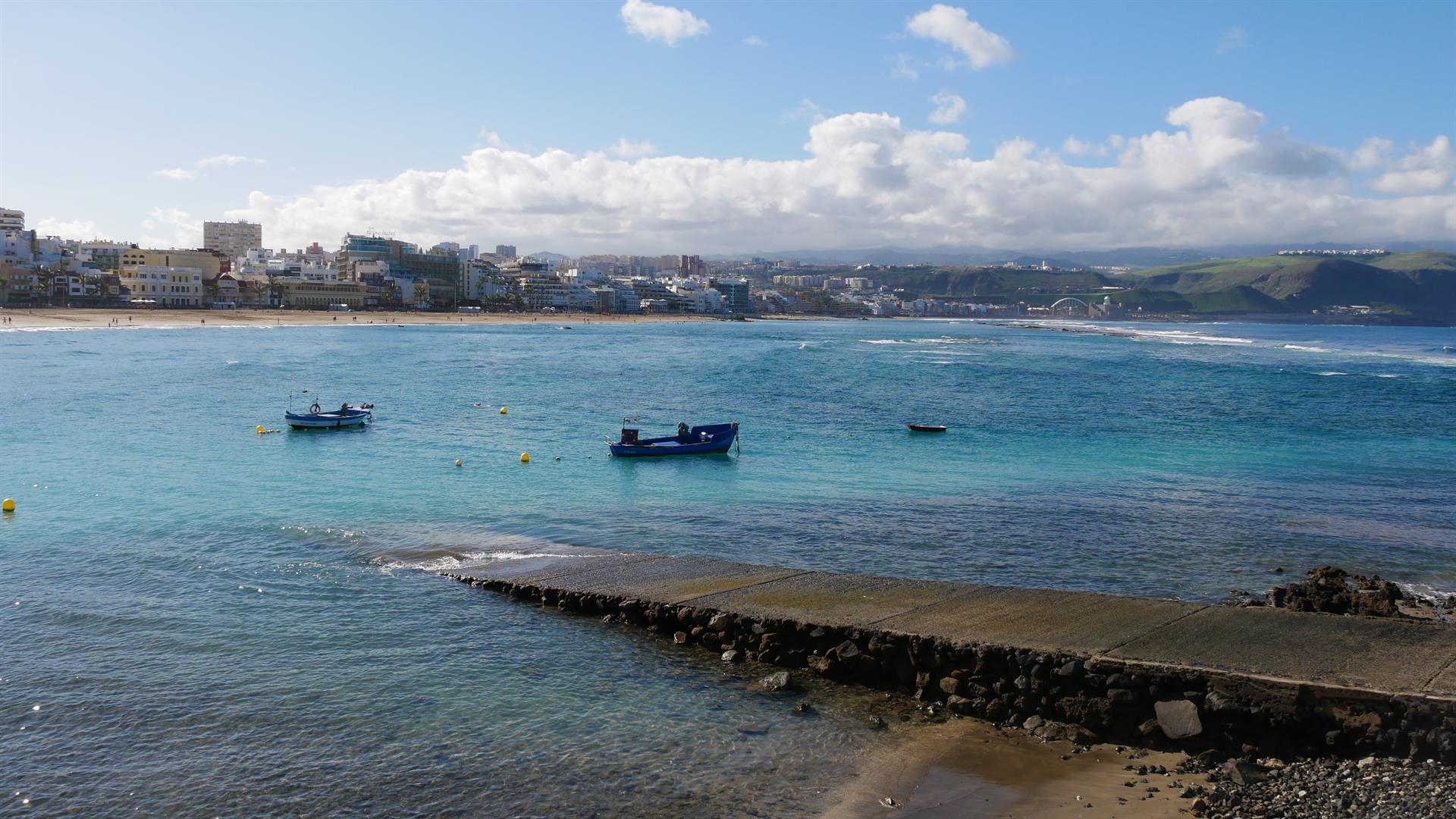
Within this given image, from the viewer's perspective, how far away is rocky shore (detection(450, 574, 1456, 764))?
32.7 ft

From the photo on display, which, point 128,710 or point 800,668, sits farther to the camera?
point 800,668

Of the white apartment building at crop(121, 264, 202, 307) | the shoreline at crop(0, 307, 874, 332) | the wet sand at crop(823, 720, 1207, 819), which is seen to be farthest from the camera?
the white apartment building at crop(121, 264, 202, 307)

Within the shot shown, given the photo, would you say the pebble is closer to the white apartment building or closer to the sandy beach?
the sandy beach

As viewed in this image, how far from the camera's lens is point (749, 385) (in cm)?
5516

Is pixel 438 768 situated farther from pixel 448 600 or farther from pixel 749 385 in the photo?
pixel 749 385

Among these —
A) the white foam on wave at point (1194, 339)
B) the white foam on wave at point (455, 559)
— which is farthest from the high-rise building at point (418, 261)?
the white foam on wave at point (455, 559)

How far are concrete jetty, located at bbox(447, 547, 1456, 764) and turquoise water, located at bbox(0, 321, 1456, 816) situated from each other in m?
0.85

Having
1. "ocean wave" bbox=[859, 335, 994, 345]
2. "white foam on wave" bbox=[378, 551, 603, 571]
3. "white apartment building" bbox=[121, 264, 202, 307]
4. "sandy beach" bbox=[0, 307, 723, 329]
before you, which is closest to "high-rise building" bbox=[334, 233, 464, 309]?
"sandy beach" bbox=[0, 307, 723, 329]

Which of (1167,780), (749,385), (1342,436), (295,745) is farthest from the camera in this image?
(749,385)

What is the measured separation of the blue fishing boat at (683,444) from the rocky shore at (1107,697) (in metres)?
17.5

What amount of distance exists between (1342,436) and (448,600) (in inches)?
1349

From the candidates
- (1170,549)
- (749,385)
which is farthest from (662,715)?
(749,385)

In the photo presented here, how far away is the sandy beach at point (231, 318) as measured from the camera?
89.0m

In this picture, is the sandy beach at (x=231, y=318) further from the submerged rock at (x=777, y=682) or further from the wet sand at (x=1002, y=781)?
the wet sand at (x=1002, y=781)
